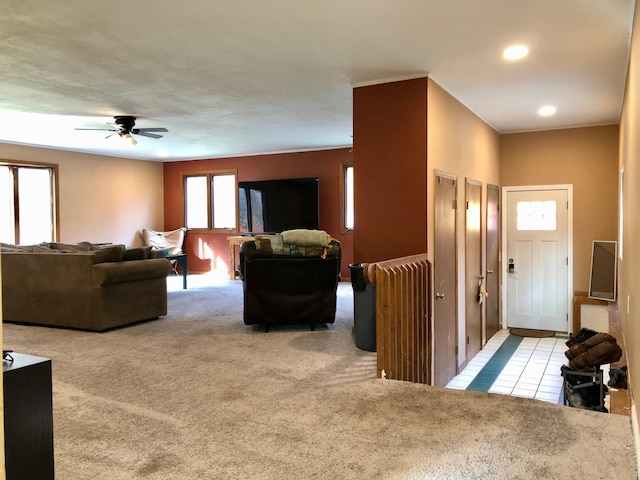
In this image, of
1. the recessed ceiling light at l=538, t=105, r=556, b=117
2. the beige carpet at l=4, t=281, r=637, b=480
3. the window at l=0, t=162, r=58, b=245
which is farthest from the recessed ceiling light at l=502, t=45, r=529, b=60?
the window at l=0, t=162, r=58, b=245

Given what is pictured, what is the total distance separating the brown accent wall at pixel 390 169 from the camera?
171 inches

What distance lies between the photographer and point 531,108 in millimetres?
5637

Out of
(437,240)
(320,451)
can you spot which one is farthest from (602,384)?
(320,451)

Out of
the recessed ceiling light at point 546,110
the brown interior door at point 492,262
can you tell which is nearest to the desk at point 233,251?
the brown interior door at point 492,262

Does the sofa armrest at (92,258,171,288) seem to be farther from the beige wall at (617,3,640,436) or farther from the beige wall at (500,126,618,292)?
the beige wall at (500,126,618,292)

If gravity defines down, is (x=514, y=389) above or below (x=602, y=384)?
below

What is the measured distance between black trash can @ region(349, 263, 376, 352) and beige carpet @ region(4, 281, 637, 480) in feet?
0.40

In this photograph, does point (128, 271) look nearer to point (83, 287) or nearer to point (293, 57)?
point (83, 287)

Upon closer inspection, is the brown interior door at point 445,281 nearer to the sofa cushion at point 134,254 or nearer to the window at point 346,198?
the sofa cushion at point 134,254

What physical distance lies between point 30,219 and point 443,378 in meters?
7.67

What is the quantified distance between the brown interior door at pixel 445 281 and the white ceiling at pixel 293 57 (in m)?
1.05

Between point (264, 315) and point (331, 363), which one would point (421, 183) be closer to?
point (331, 363)

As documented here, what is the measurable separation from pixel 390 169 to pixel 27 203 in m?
7.12

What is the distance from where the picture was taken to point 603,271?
20.7ft
